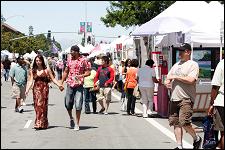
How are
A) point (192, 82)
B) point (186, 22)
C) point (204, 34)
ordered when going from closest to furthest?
point (192, 82)
point (204, 34)
point (186, 22)

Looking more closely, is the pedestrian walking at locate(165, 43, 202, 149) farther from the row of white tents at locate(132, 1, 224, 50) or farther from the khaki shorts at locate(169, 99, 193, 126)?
the row of white tents at locate(132, 1, 224, 50)

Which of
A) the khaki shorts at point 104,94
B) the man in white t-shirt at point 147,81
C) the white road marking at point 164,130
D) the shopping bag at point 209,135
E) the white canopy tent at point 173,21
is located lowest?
the white road marking at point 164,130

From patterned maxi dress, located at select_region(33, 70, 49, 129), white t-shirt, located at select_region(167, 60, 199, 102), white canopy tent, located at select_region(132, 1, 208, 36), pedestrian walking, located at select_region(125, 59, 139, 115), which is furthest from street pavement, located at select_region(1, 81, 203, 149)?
white canopy tent, located at select_region(132, 1, 208, 36)

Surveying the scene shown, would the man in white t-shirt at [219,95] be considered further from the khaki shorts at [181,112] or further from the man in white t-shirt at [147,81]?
the man in white t-shirt at [147,81]

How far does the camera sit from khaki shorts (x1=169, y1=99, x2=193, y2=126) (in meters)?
8.46

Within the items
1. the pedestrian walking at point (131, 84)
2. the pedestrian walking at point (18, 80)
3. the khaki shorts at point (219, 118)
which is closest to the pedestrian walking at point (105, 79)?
the pedestrian walking at point (131, 84)

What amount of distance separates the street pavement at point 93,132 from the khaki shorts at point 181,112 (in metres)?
0.49

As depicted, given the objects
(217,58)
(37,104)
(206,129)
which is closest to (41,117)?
(37,104)

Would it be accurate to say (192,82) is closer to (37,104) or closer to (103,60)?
(37,104)

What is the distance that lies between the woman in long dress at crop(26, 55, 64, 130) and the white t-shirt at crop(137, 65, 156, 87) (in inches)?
125

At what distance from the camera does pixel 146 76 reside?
1412 centimetres

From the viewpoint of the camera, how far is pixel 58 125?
503 inches

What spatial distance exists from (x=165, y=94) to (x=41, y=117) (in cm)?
402

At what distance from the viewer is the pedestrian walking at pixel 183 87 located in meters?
8.38
